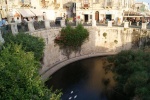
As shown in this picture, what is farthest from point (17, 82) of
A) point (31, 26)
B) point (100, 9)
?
point (100, 9)

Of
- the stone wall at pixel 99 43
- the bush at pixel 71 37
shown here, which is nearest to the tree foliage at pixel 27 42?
the stone wall at pixel 99 43

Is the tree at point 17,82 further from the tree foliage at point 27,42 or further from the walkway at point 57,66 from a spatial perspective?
the walkway at point 57,66

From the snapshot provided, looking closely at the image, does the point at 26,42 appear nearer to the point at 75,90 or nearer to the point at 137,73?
the point at 75,90

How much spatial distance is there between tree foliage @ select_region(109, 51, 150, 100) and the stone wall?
11248mm

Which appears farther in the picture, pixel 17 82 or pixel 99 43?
pixel 99 43

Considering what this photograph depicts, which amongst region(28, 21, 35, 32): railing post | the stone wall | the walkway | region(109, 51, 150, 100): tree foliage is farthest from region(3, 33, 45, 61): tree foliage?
region(109, 51, 150, 100): tree foliage

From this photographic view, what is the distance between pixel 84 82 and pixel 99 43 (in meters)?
11.1

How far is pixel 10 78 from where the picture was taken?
1011 centimetres

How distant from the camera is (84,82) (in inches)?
882

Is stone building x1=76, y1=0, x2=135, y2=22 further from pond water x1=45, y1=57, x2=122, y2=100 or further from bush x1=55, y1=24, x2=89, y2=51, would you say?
pond water x1=45, y1=57, x2=122, y2=100

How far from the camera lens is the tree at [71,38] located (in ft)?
89.7

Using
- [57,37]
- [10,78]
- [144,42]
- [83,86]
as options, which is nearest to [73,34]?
[57,37]

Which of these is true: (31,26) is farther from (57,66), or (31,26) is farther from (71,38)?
(57,66)

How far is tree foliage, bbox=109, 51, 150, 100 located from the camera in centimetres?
1302
